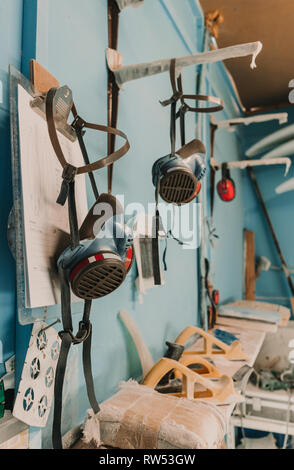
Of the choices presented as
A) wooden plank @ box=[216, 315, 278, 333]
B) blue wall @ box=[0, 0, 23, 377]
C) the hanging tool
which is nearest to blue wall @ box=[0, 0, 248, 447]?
blue wall @ box=[0, 0, 23, 377]

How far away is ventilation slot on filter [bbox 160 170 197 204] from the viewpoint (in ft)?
2.71

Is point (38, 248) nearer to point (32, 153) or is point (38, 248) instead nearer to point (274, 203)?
point (32, 153)

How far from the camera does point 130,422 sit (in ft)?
2.24

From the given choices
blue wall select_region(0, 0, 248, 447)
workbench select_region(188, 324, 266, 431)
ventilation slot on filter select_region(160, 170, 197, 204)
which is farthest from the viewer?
workbench select_region(188, 324, 266, 431)

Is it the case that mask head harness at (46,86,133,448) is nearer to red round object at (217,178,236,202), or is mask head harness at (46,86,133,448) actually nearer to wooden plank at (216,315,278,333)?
wooden plank at (216,315,278,333)

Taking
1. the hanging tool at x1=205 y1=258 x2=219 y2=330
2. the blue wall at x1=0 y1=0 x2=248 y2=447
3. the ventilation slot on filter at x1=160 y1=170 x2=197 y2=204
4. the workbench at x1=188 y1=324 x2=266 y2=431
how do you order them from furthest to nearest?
the hanging tool at x1=205 y1=258 x2=219 y2=330, the workbench at x1=188 y1=324 x2=266 y2=431, the ventilation slot on filter at x1=160 y1=170 x2=197 y2=204, the blue wall at x1=0 y1=0 x2=248 y2=447

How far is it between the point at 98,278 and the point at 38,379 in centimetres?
22

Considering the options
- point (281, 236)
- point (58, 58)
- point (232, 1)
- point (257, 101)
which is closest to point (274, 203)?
point (281, 236)

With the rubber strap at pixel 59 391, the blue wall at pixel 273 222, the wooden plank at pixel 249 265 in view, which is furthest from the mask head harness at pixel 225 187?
the rubber strap at pixel 59 391

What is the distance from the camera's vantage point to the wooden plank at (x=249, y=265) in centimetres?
298

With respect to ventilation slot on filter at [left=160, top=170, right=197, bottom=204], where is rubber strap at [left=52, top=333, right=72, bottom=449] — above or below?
below

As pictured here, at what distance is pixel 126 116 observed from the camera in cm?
100

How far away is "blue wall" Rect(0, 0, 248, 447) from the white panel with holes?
0.02 meters

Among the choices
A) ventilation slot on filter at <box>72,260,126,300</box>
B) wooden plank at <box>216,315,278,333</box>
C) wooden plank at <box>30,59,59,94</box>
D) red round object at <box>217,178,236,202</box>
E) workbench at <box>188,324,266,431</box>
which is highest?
red round object at <box>217,178,236,202</box>
